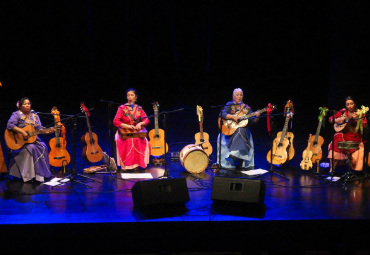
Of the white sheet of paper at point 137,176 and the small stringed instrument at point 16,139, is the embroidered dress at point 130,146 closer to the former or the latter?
the white sheet of paper at point 137,176

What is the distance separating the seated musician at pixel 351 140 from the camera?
6922 millimetres

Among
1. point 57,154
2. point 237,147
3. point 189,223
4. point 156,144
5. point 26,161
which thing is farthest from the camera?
point 156,144

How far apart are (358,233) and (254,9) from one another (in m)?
6.34

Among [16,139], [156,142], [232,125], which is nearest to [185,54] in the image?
[156,142]

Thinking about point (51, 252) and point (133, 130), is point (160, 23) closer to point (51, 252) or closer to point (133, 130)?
point (133, 130)

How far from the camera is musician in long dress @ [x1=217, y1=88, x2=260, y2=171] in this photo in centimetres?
748

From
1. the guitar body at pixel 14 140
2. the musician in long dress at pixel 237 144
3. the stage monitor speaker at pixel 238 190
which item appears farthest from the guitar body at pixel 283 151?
the guitar body at pixel 14 140

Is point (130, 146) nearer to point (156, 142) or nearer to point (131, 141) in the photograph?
point (131, 141)

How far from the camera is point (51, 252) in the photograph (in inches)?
172

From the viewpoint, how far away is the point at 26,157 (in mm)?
6629

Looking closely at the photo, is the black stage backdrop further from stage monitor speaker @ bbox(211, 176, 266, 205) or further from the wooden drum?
stage monitor speaker @ bbox(211, 176, 266, 205)

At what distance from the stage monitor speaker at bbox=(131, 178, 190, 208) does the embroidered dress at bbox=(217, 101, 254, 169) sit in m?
2.68

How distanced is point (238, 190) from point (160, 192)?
972 mm

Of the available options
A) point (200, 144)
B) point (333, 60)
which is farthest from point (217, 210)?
point (333, 60)
